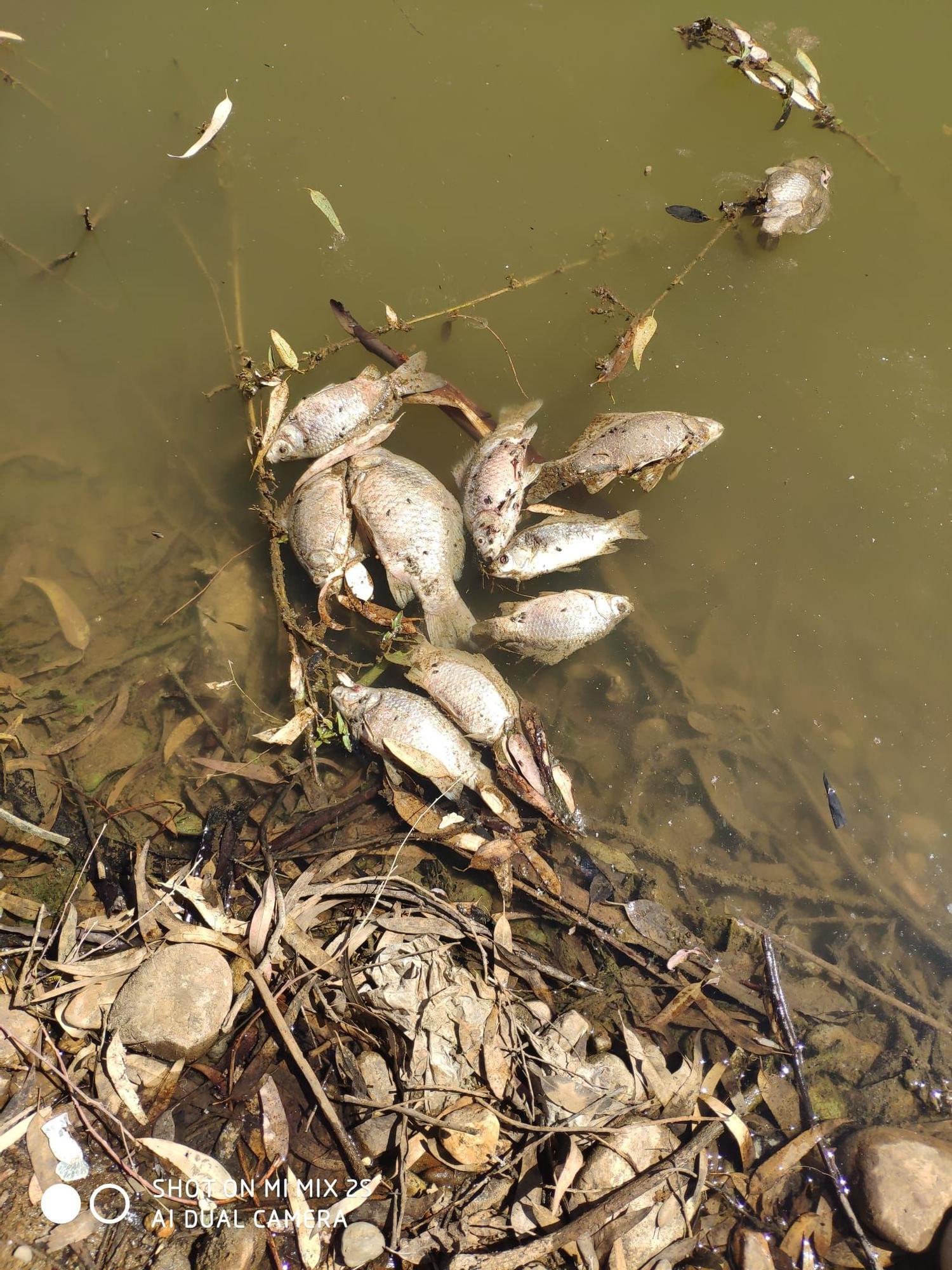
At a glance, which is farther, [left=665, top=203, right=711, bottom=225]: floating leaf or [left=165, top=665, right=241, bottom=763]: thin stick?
[left=665, top=203, right=711, bottom=225]: floating leaf

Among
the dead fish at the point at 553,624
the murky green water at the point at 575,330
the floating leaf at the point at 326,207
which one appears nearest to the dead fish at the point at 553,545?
the dead fish at the point at 553,624

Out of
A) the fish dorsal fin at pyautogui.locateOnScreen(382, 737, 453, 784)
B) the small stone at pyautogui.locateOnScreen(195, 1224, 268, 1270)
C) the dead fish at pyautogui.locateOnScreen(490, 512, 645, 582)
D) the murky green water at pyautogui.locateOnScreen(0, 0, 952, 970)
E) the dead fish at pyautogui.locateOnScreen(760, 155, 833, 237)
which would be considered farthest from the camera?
the dead fish at pyautogui.locateOnScreen(760, 155, 833, 237)

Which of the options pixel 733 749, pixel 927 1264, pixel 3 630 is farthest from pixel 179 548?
pixel 927 1264

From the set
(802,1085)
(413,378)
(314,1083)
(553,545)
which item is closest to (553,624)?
(553,545)

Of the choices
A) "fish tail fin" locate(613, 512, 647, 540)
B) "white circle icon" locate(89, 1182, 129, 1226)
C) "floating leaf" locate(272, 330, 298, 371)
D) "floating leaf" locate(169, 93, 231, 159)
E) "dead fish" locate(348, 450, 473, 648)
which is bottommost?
"white circle icon" locate(89, 1182, 129, 1226)

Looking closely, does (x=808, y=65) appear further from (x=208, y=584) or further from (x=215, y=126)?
(x=208, y=584)

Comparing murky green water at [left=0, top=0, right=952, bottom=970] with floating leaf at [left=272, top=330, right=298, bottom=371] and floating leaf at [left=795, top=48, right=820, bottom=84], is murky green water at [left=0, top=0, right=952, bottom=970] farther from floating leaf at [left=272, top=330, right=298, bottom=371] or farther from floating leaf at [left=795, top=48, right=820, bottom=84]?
floating leaf at [left=272, top=330, right=298, bottom=371]

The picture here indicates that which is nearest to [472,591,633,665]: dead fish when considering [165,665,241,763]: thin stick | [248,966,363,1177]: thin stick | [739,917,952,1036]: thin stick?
[165,665,241,763]: thin stick
